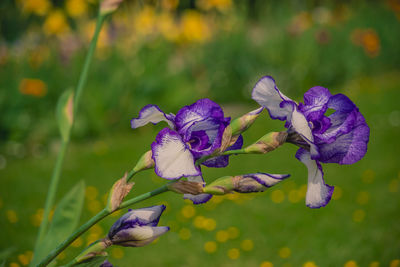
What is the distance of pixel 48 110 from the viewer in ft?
16.0

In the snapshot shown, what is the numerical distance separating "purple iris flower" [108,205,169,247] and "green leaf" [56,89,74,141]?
519 mm

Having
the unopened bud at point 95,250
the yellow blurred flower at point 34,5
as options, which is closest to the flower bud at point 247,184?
the unopened bud at point 95,250

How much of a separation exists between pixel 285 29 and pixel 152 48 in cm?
270

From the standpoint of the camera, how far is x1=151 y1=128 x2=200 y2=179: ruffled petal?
0.82 m

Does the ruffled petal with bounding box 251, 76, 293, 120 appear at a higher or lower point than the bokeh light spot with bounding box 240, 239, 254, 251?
higher

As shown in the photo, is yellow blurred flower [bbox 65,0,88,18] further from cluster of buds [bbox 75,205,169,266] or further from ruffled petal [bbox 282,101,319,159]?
ruffled petal [bbox 282,101,319,159]

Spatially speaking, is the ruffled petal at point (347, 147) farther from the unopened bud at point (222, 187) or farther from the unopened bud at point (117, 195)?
the unopened bud at point (117, 195)

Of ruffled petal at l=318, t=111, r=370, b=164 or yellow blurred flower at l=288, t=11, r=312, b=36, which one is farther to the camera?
yellow blurred flower at l=288, t=11, r=312, b=36

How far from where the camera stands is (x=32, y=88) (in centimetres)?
441

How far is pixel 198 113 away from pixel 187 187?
152 mm

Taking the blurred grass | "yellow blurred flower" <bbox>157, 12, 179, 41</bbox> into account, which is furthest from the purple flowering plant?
"yellow blurred flower" <bbox>157, 12, 179, 41</bbox>

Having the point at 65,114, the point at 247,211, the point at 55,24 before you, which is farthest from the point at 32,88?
the point at 65,114

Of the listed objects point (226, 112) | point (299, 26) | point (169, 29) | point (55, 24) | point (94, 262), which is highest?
point (94, 262)

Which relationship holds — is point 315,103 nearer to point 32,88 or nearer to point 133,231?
point 133,231
